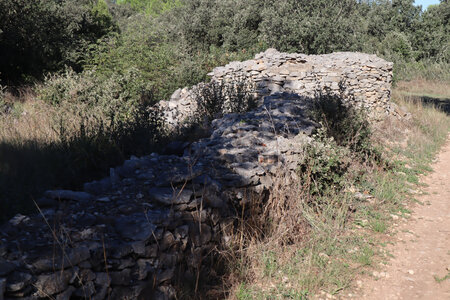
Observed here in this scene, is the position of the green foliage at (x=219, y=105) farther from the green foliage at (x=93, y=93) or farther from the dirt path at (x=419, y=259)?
the dirt path at (x=419, y=259)

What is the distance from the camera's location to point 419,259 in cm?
394

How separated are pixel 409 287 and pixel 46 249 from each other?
3.10 metres

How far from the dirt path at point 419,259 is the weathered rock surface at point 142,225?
4.64ft

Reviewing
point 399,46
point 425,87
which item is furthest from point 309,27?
point 399,46

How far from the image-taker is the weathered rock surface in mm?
2242

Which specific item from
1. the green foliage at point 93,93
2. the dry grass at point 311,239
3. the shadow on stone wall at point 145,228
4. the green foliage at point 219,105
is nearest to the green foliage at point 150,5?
the green foliage at point 93,93

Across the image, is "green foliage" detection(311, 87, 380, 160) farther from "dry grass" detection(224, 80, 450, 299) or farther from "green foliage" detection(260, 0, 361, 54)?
"green foliage" detection(260, 0, 361, 54)

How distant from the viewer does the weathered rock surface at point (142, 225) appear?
224cm

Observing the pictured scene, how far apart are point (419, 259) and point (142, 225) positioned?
2.98m

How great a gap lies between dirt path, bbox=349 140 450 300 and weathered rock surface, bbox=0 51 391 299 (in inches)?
55.7

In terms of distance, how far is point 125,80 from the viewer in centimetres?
1084

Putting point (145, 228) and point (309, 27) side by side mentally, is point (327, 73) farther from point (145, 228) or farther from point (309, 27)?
point (145, 228)

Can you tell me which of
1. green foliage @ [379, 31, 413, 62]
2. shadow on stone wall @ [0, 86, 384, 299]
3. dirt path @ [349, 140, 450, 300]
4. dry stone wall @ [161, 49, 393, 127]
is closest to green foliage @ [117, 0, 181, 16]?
green foliage @ [379, 31, 413, 62]

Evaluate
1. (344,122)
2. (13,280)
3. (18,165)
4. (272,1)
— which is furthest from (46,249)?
(272,1)
